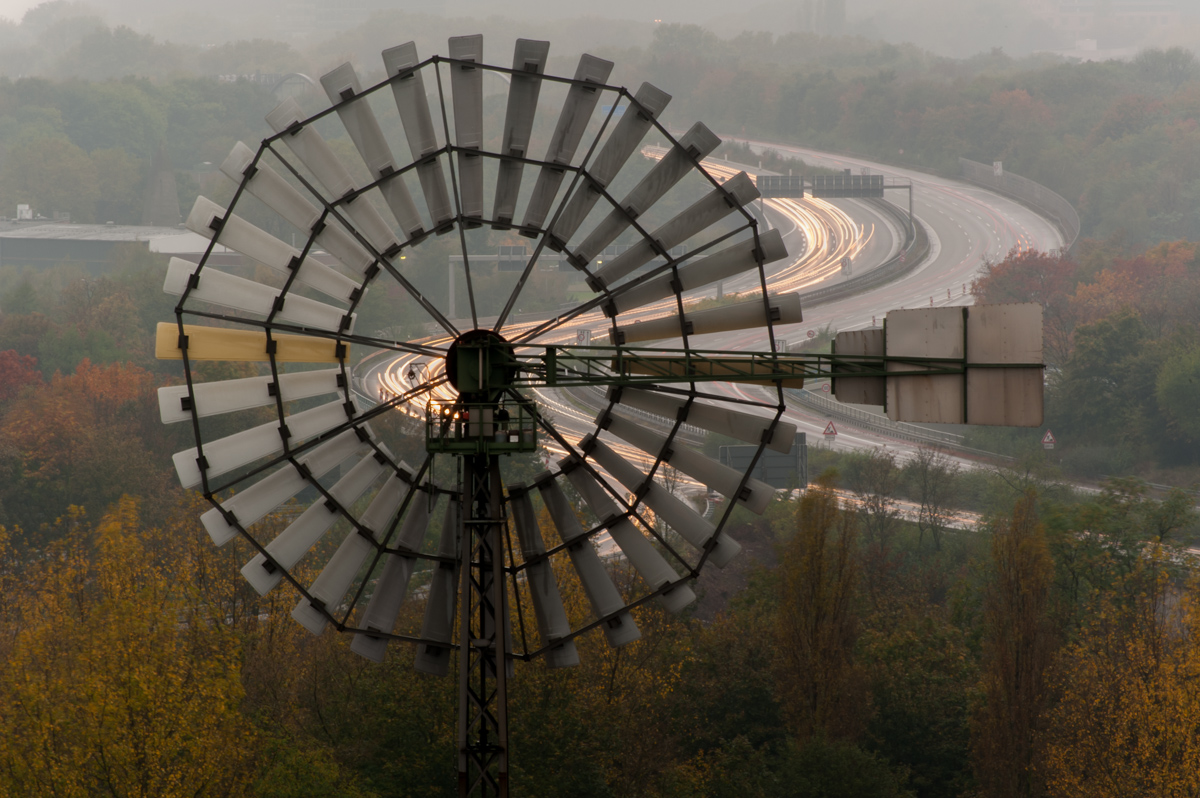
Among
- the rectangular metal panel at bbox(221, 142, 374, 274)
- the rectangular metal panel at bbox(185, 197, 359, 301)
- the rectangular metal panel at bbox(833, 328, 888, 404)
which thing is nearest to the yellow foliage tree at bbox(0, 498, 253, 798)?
the rectangular metal panel at bbox(185, 197, 359, 301)

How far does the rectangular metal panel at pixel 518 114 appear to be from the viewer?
16578mm

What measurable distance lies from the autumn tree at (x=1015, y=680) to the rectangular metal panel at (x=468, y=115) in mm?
21389

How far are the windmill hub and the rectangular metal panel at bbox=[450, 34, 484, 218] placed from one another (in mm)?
2156

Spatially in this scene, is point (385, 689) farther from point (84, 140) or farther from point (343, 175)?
point (84, 140)

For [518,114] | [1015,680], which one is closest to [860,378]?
[518,114]

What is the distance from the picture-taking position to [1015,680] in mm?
31688

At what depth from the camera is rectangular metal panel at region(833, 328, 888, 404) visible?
17.1 metres

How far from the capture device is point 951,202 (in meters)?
126

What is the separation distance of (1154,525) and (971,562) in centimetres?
801

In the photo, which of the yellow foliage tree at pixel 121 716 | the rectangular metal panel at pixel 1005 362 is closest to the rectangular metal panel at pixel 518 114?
the rectangular metal panel at pixel 1005 362

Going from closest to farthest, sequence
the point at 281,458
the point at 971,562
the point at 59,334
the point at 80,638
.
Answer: the point at 281,458
the point at 80,638
the point at 971,562
the point at 59,334

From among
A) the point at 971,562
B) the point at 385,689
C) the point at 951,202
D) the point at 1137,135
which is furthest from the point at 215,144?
the point at 385,689

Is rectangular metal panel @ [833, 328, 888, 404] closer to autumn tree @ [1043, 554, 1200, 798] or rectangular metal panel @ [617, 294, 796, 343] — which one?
rectangular metal panel @ [617, 294, 796, 343]

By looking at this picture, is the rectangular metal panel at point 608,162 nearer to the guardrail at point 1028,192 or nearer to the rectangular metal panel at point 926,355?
the rectangular metal panel at point 926,355
